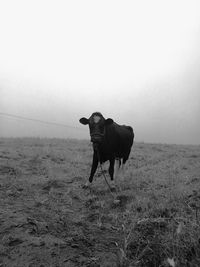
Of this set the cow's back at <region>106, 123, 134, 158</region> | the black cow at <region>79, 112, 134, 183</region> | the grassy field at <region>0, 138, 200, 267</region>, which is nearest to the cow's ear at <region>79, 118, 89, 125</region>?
the black cow at <region>79, 112, 134, 183</region>

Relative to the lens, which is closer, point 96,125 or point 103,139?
point 96,125

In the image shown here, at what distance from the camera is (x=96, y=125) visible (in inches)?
441

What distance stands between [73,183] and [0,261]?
6.98 meters

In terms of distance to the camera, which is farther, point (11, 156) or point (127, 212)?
point (11, 156)

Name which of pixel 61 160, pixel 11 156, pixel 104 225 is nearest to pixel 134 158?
pixel 61 160

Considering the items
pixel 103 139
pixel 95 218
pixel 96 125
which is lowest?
pixel 95 218

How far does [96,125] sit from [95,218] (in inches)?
151

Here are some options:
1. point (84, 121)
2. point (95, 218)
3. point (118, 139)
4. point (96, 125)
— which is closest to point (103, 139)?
point (96, 125)

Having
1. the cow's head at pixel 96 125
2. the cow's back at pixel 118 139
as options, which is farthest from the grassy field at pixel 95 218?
the cow's head at pixel 96 125

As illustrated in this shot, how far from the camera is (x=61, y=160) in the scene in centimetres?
1723

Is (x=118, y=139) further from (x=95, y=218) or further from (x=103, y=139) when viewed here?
(x=95, y=218)

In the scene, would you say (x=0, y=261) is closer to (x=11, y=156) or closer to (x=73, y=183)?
(x=73, y=183)

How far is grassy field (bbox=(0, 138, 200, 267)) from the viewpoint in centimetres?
496

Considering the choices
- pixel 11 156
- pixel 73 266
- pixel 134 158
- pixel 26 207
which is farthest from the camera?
pixel 134 158
